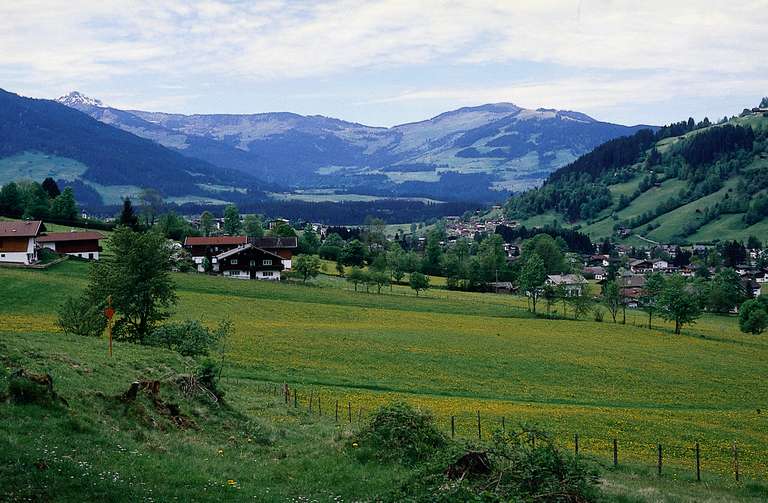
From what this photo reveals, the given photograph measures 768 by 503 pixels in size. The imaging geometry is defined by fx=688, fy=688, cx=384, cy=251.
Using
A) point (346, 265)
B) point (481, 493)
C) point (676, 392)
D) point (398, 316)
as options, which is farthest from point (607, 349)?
point (346, 265)

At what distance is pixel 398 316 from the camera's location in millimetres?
86625

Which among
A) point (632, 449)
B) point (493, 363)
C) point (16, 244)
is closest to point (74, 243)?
point (16, 244)

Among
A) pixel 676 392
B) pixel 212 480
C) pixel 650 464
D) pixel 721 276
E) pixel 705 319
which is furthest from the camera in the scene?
pixel 721 276

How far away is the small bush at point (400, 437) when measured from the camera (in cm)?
2123

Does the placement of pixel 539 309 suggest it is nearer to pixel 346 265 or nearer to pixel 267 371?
pixel 346 265

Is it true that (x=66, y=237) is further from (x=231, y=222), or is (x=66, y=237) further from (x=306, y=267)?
(x=231, y=222)

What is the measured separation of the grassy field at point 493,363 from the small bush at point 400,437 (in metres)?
10.7

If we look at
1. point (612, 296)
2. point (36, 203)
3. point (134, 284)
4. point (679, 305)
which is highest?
point (36, 203)

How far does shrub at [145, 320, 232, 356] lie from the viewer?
40844 mm

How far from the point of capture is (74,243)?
107m

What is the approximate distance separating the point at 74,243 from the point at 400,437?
98.0 metres

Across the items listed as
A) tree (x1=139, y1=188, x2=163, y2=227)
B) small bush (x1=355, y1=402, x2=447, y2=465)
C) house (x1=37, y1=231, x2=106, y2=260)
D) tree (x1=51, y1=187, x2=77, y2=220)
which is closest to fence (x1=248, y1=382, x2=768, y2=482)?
small bush (x1=355, y1=402, x2=447, y2=465)

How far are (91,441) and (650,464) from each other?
21.1 metres

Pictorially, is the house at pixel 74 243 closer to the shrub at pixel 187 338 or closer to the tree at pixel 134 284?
the tree at pixel 134 284
